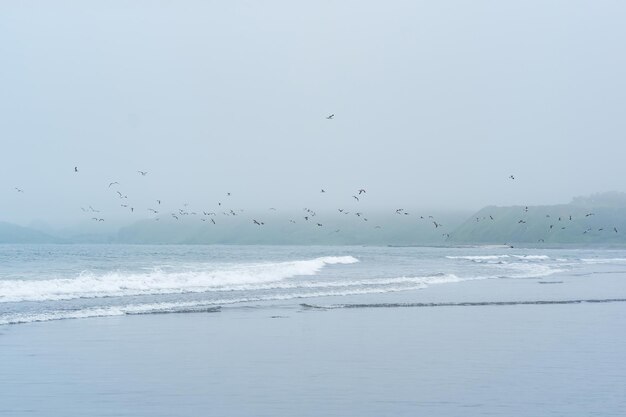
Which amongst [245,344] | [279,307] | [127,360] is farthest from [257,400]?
[279,307]

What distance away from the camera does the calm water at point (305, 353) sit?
464 inches

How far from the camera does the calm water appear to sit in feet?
38.7

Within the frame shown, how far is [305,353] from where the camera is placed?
16.2 metres

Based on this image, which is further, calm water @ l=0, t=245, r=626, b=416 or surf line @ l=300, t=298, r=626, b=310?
surf line @ l=300, t=298, r=626, b=310

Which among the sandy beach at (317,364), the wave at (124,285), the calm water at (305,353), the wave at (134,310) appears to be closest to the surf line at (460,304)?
the calm water at (305,353)

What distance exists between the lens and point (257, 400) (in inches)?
469

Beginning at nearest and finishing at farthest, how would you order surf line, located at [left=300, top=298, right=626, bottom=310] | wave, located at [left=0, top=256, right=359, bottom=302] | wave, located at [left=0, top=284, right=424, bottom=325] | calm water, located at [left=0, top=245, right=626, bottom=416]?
calm water, located at [left=0, top=245, right=626, bottom=416] < wave, located at [left=0, top=284, right=424, bottom=325] < surf line, located at [left=300, top=298, right=626, bottom=310] < wave, located at [left=0, top=256, right=359, bottom=302]

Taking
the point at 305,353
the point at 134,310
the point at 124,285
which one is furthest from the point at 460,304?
the point at 124,285

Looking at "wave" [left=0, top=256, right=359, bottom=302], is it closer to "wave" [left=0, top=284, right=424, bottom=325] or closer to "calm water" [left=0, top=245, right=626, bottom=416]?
"calm water" [left=0, top=245, right=626, bottom=416]

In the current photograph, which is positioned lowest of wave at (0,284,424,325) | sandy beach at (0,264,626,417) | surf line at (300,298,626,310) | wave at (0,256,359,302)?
sandy beach at (0,264,626,417)

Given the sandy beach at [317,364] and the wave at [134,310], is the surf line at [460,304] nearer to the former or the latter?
the sandy beach at [317,364]

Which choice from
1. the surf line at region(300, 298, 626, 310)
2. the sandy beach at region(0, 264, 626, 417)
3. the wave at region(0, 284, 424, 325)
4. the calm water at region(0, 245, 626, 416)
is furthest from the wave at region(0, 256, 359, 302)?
the surf line at region(300, 298, 626, 310)

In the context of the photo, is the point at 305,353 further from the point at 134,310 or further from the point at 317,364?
the point at 134,310

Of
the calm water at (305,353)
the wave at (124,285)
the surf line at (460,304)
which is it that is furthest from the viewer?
the wave at (124,285)
